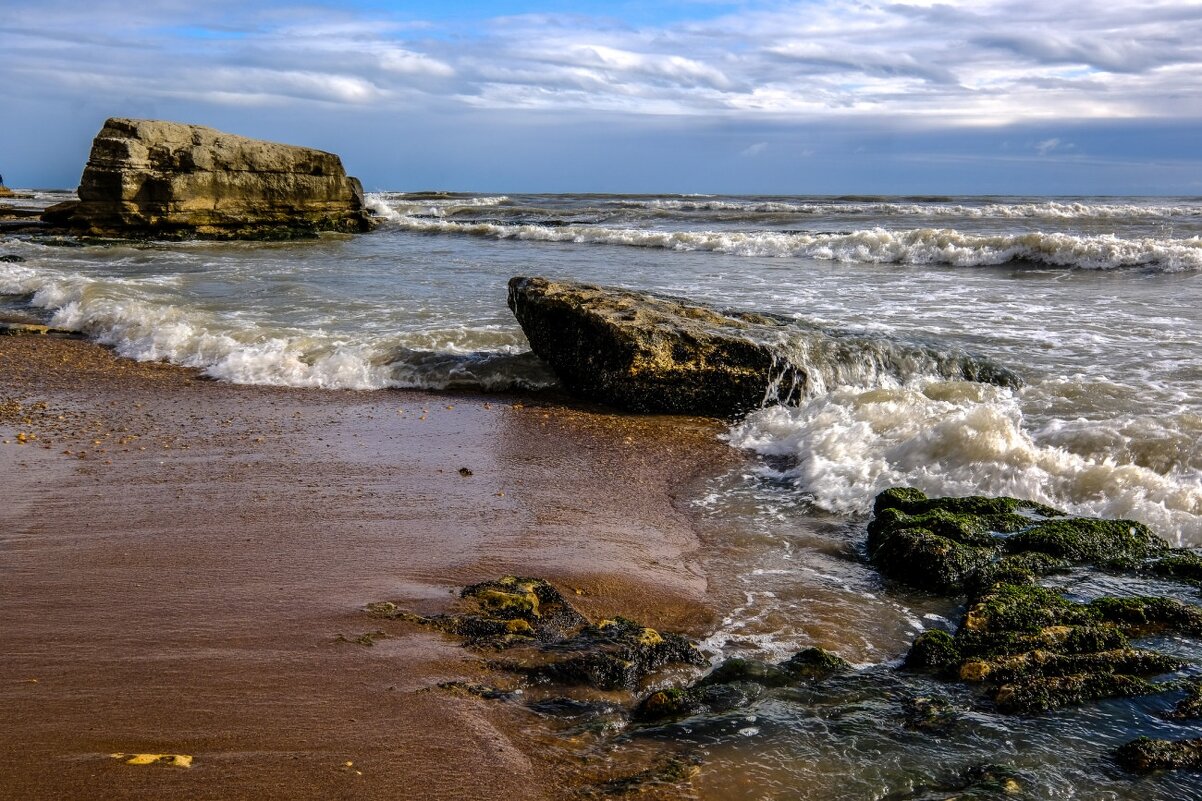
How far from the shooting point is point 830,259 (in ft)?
71.4

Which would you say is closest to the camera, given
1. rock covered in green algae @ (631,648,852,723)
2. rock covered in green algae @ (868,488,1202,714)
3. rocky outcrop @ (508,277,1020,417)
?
rock covered in green algae @ (631,648,852,723)

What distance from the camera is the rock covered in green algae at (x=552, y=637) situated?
3.66 m

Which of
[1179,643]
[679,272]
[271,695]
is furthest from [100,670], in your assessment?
[679,272]

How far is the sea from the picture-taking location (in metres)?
3.25

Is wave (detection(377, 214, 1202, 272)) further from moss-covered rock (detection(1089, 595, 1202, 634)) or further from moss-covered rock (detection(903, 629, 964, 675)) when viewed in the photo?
moss-covered rock (detection(903, 629, 964, 675))

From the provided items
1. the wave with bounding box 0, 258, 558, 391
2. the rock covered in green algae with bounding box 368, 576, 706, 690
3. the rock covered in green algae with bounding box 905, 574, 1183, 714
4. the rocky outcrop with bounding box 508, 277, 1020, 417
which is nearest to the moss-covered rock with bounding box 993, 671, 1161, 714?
the rock covered in green algae with bounding box 905, 574, 1183, 714

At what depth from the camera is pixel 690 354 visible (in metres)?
8.00

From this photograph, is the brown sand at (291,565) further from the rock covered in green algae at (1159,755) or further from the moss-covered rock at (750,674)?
the rock covered in green algae at (1159,755)

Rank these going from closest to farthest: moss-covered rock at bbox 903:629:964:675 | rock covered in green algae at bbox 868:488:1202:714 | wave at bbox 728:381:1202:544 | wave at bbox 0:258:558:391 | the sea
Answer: the sea → rock covered in green algae at bbox 868:488:1202:714 → moss-covered rock at bbox 903:629:964:675 → wave at bbox 728:381:1202:544 → wave at bbox 0:258:558:391

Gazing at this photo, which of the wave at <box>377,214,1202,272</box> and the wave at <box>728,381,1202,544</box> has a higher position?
the wave at <box>377,214,1202,272</box>

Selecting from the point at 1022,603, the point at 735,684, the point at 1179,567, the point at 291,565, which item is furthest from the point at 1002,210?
the point at 735,684

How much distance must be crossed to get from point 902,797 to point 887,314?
1023 centimetres

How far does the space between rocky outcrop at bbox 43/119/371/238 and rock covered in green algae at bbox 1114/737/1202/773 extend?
24.5 m

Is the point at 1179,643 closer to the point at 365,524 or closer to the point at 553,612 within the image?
the point at 553,612
